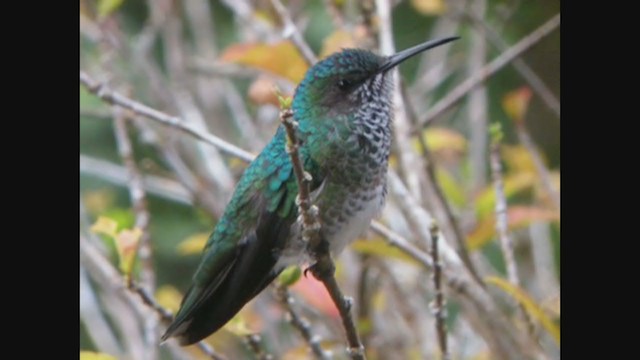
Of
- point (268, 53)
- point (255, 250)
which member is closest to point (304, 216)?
point (255, 250)

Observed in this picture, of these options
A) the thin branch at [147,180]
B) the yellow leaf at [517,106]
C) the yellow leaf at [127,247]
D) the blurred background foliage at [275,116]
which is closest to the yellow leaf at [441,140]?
the blurred background foliage at [275,116]

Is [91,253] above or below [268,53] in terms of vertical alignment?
below

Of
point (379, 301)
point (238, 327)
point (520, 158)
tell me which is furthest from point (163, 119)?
point (520, 158)

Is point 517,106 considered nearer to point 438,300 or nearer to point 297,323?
point 438,300

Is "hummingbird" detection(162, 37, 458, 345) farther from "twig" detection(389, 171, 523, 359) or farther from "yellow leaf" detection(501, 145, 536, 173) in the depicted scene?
"yellow leaf" detection(501, 145, 536, 173)

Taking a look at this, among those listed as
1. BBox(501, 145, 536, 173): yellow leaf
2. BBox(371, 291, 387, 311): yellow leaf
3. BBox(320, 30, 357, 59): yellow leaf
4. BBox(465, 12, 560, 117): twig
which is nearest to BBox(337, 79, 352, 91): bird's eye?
BBox(320, 30, 357, 59): yellow leaf
